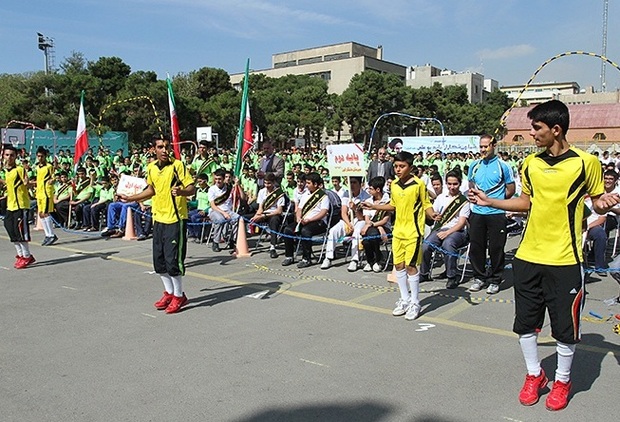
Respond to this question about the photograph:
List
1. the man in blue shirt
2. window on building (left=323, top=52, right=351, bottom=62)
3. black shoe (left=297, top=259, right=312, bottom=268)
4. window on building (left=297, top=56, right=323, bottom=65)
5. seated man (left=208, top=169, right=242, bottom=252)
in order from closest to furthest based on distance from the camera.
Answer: the man in blue shirt → black shoe (left=297, top=259, right=312, bottom=268) → seated man (left=208, top=169, right=242, bottom=252) → window on building (left=323, top=52, right=351, bottom=62) → window on building (left=297, top=56, right=323, bottom=65)

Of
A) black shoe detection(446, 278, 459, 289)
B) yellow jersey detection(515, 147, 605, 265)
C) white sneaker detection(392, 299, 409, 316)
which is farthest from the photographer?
black shoe detection(446, 278, 459, 289)

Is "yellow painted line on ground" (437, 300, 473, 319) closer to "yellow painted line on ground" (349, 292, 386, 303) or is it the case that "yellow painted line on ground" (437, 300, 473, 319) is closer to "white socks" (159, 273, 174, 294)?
"yellow painted line on ground" (349, 292, 386, 303)

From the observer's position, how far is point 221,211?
1110 centimetres

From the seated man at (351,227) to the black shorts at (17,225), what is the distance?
16.3ft

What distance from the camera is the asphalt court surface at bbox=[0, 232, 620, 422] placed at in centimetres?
409

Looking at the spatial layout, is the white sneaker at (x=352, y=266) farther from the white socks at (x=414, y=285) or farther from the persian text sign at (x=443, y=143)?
the persian text sign at (x=443, y=143)

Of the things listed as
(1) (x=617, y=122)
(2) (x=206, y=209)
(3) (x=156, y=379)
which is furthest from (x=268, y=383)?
(1) (x=617, y=122)

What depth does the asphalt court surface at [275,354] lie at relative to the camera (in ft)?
13.4

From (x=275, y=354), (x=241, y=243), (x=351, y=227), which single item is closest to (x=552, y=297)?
(x=275, y=354)

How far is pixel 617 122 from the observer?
67.4 m

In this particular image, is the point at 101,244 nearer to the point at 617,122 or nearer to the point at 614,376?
the point at 614,376

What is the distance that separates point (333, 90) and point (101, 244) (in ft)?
233

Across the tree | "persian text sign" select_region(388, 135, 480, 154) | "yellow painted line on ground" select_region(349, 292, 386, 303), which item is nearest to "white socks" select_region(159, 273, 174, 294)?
"yellow painted line on ground" select_region(349, 292, 386, 303)

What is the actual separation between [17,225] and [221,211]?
3.68 meters
